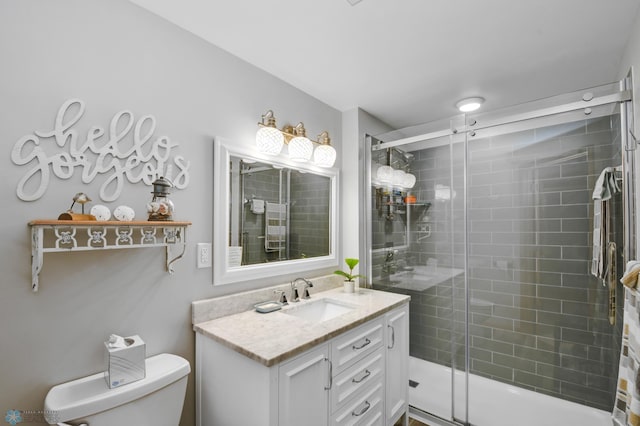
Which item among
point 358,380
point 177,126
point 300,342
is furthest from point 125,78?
point 358,380

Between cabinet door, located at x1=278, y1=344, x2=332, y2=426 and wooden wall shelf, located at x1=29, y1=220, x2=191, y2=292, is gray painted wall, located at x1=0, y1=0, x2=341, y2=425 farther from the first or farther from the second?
cabinet door, located at x1=278, y1=344, x2=332, y2=426

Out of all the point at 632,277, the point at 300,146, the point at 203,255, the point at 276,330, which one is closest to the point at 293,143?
the point at 300,146

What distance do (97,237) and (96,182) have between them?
0.27m

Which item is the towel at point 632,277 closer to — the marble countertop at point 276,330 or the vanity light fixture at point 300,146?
the marble countertop at point 276,330

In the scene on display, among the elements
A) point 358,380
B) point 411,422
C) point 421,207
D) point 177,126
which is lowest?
point 411,422

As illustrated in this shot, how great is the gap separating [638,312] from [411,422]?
5.27 feet

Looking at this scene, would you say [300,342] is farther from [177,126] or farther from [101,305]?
[177,126]

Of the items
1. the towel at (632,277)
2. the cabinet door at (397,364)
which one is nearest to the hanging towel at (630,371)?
the towel at (632,277)

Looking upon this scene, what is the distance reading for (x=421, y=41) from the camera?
166 centimetres

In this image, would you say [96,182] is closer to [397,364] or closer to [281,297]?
[281,297]

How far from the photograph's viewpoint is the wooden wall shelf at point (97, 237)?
105 cm

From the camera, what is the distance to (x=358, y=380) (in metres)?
1.61

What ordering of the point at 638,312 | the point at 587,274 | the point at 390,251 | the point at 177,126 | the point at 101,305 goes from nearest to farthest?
the point at 638,312 → the point at 101,305 → the point at 177,126 → the point at 587,274 → the point at 390,251

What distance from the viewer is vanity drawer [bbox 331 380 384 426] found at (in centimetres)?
150
